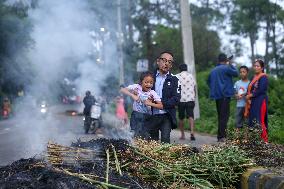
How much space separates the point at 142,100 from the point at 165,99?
0.39 meters

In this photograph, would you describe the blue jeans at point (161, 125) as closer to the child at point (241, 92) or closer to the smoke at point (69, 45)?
the smoke at point (69, 45)

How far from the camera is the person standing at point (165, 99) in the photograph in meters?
7.65

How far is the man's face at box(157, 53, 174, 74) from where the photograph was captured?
763cm

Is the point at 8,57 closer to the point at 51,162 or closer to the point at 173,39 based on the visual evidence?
the point at 51,162

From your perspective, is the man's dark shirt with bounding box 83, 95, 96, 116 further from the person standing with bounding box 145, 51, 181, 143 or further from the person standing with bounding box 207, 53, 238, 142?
the person standing with bounding box 145, 51, 181, 143

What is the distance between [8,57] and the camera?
16062mm

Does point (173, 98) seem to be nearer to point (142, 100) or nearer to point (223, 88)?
point (142, 100)

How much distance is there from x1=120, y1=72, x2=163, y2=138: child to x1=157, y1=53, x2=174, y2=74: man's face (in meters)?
0.22

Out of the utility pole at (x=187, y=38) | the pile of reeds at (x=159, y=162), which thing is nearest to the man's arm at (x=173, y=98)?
the pile of reeds at (x=159, y=162)

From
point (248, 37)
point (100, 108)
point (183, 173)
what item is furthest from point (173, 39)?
point (183, 173)

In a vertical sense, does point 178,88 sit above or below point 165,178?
above

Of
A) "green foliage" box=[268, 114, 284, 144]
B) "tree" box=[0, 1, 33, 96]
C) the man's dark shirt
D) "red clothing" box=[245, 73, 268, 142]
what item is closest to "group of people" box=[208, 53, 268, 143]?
"red clothing" box=[245, 73, 268, 142]

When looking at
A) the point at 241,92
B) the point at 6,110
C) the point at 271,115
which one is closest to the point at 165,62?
the point at 241,92

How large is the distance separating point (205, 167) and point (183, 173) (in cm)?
29
